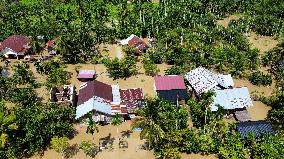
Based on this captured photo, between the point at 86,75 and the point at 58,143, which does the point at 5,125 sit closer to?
the point at 58,143

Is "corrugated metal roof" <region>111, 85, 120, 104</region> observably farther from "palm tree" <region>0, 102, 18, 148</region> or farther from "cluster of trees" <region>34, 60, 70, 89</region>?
"palm tree" <region>0, 102, 18, 148</region>

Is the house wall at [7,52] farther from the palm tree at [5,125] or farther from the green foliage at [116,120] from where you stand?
the green foliage at [116,120]

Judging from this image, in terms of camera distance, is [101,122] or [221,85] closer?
[101,122]

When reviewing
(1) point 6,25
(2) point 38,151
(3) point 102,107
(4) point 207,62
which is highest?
(1) point 6,25

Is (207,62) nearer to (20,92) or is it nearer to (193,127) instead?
(193,127)

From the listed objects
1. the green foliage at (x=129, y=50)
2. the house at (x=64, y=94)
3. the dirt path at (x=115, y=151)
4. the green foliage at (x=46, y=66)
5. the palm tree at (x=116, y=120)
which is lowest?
the dirt path at (x=115, y=151)

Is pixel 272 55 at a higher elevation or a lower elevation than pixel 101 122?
higher

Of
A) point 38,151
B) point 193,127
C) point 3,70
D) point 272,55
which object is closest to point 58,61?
point 3,70

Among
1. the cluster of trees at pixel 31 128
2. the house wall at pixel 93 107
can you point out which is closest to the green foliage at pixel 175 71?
the house wall at pixel 93 107

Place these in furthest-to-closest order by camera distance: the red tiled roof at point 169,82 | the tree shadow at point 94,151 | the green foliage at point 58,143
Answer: the red tiled roof at point 169,82, the tree shadow at point 94,151, the green foliage at point 58,143
